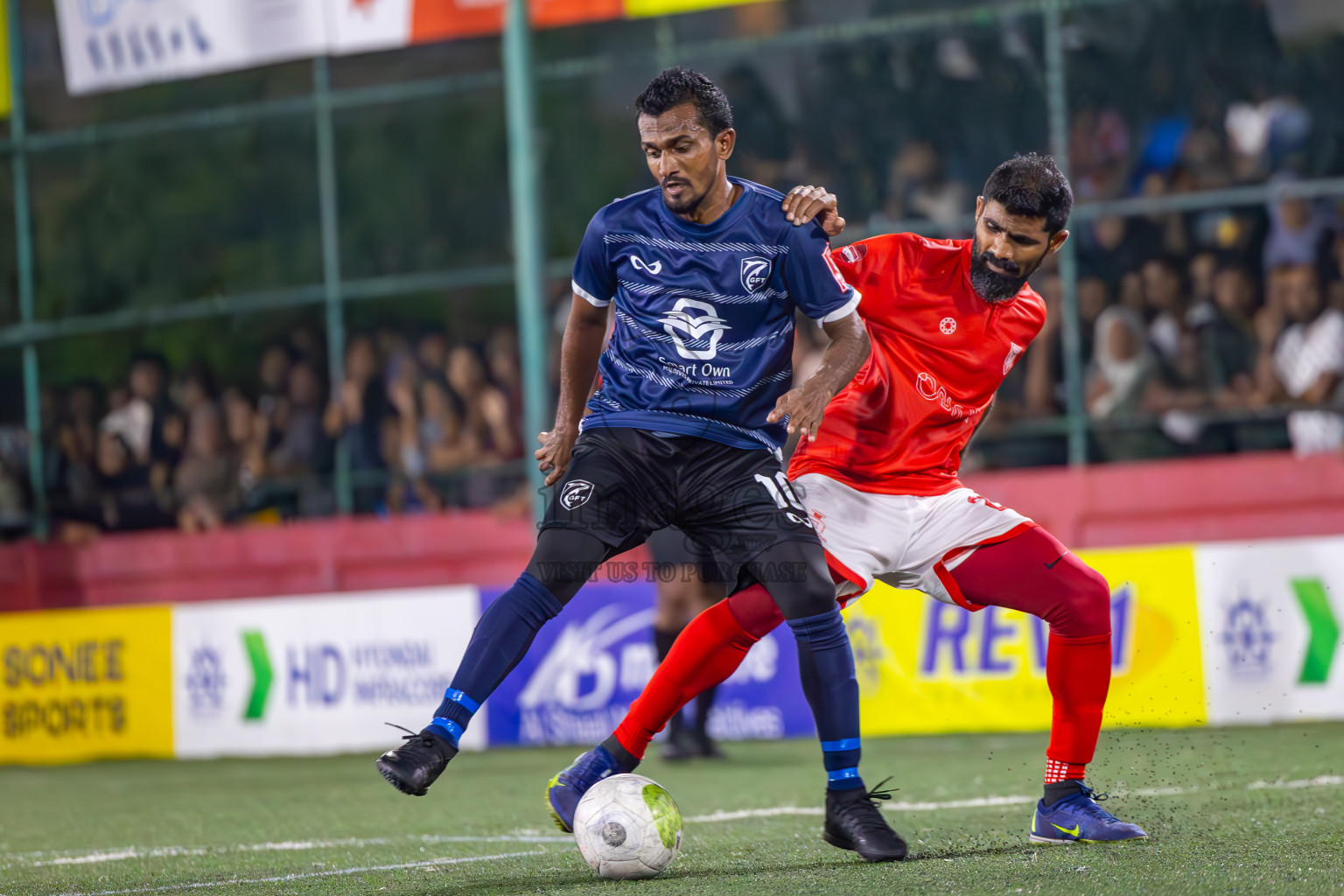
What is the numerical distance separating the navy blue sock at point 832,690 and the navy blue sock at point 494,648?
681 millimetres

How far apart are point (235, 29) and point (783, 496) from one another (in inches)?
427

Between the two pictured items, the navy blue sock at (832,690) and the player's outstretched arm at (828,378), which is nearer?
the player's outstretched arm at (828,378)

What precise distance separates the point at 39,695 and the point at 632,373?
25.9 feet

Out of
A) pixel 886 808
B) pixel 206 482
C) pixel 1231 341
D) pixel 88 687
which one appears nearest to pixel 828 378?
pixel 886 808

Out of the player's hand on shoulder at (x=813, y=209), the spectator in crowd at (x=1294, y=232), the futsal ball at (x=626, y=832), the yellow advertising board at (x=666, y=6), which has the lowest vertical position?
the futsal ball at (x=626, y=832)

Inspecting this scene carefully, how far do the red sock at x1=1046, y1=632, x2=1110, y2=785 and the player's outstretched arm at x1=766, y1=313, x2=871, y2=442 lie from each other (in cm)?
100

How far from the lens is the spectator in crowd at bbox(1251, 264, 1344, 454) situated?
35.3ft

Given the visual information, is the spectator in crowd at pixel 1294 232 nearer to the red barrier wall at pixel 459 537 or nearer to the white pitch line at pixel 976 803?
the red barrier wall at pixel 459 537

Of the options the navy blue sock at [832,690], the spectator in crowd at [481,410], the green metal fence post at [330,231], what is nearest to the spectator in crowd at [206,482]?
the green metal fence post at [330,231]

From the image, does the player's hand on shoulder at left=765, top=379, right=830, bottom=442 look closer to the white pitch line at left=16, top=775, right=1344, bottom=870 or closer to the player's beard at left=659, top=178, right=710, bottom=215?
the player's beard at left=659, top=178, right=710, bottom=215

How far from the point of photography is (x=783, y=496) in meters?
4.63

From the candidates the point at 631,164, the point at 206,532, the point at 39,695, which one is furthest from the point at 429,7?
the point at 39,695

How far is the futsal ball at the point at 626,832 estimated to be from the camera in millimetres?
4410

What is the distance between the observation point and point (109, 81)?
14.5m
